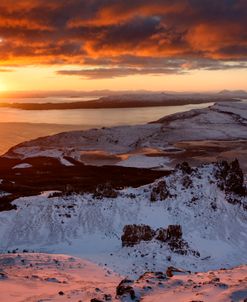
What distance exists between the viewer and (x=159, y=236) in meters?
28.8

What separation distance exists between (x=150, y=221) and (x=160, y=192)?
3182mm

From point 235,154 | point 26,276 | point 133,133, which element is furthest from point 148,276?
point 133,133

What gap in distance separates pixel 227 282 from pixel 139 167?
2022 inches

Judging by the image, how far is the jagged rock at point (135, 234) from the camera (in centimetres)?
2855

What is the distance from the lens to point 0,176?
198 feet

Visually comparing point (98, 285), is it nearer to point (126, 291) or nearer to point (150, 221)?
point (126, 291)

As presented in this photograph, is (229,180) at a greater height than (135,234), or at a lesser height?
greater

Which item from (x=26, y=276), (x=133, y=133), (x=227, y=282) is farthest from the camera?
(x=133, y=133)

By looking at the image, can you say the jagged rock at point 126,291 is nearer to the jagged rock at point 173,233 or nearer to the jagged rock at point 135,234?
the jagged rock at point 135,234

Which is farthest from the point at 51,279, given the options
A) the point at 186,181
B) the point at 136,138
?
the point at 136,138

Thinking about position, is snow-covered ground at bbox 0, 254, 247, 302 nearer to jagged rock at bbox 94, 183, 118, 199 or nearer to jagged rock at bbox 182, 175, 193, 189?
jagged rock at bbox 94, 183, 118, 199

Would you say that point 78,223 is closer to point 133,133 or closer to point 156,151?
point 156,151

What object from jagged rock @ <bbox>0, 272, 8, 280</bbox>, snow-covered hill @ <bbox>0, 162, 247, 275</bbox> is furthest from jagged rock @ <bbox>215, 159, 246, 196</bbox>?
jagged rock @ <bbox>0, 272, 8, 280</bbox>

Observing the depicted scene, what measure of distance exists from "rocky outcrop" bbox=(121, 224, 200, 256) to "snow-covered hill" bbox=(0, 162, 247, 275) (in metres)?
0.15
